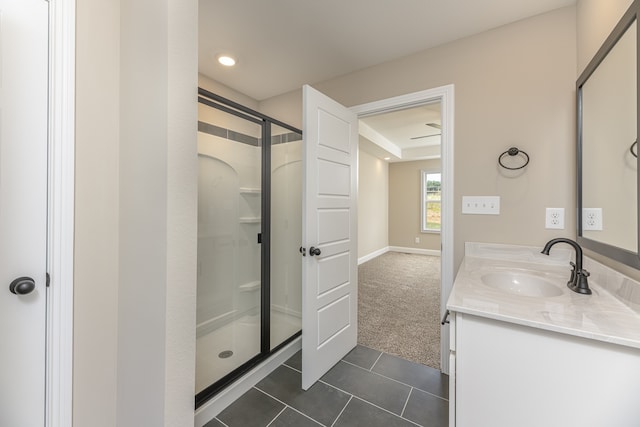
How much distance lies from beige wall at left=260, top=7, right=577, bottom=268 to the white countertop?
414 mm

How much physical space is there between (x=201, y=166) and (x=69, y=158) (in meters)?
0.90

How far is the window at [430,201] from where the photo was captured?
624cm

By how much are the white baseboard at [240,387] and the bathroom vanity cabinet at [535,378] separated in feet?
4.22

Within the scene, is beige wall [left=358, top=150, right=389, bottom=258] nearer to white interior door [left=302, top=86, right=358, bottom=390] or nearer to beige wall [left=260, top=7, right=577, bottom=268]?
white interior door [left=302, top=86, right=358, bottom=390]

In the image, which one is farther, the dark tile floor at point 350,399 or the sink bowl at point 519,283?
the dark tile floor at point 350,399

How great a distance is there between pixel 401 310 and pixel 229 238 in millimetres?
2186

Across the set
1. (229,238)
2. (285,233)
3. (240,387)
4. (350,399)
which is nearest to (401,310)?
(350,399)


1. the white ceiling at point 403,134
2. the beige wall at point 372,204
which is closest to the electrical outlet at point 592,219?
the white ceiling at point 403,134

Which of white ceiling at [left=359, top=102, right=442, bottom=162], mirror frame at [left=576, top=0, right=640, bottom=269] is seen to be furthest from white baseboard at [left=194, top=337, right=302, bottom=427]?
white ceiling at [left=359, top=102, right=442, bottom=162]

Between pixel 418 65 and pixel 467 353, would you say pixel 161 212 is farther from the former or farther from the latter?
pixel 418 65

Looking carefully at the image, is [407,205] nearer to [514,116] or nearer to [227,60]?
[514,116]

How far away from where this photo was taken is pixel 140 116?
103 cm

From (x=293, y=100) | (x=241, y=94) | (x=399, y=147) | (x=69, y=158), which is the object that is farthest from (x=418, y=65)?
(x=399, y=147)

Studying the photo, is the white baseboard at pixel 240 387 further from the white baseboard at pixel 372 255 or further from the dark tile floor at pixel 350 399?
the white baseboard at pixel 372 255
